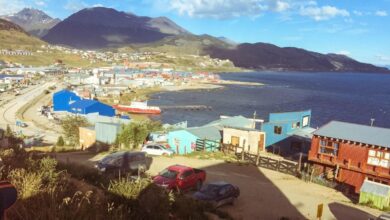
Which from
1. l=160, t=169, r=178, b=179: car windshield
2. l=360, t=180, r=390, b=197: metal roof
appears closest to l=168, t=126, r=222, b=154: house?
l=160, t=169, r=178, b=179: car windshield

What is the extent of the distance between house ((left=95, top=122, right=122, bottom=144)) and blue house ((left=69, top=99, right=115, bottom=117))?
30.3m

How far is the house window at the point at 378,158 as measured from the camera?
969 inches

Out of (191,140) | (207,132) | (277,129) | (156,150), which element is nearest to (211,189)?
(156,150)

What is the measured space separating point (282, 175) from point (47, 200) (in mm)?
22935

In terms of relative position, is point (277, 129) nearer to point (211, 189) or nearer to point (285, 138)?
point (285, 138)

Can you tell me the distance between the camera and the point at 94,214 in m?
6.34

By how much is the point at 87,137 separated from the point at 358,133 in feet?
81.5

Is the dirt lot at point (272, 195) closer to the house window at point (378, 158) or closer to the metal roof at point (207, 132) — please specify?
the house window at point (378, 158)

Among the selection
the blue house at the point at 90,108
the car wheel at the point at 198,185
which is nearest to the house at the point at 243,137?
the car wheel at the point at 198,185

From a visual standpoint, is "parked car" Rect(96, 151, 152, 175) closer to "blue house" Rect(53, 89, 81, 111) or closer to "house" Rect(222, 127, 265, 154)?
"house" Rect(222, 127, 265, 154)

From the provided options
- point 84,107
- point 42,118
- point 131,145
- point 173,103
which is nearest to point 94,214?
point 131,145

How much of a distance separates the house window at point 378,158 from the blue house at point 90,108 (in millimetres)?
49757

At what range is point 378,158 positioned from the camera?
25.0m

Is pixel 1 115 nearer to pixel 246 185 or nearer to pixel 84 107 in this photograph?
pixel 84 107
